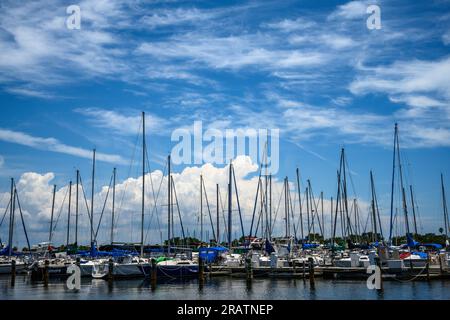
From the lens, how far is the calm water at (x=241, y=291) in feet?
141

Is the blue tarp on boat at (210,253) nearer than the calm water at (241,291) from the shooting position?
No

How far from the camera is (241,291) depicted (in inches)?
1905

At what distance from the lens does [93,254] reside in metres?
70.5

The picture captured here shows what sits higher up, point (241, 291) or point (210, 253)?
point (210, 253)

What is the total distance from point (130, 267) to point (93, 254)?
12.7m

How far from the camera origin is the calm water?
141 ft

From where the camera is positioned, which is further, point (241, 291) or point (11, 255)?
point (11, 255)

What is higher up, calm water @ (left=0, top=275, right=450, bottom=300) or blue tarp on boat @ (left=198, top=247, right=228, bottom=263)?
blue tarp on boat @ (left=198, top=247, right=228, bottom=263)

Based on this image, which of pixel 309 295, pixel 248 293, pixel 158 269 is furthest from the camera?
pixel 158 269

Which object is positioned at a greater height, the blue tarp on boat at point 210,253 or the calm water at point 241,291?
the blue tarp on boat at point 210,253

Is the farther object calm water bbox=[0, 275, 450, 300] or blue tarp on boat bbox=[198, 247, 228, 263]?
blue tarp on boat bbox=[198, 247, 228, 263]

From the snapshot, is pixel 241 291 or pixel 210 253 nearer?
pixel 241 291

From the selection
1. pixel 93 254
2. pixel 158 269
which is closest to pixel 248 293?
pixel 158 269
